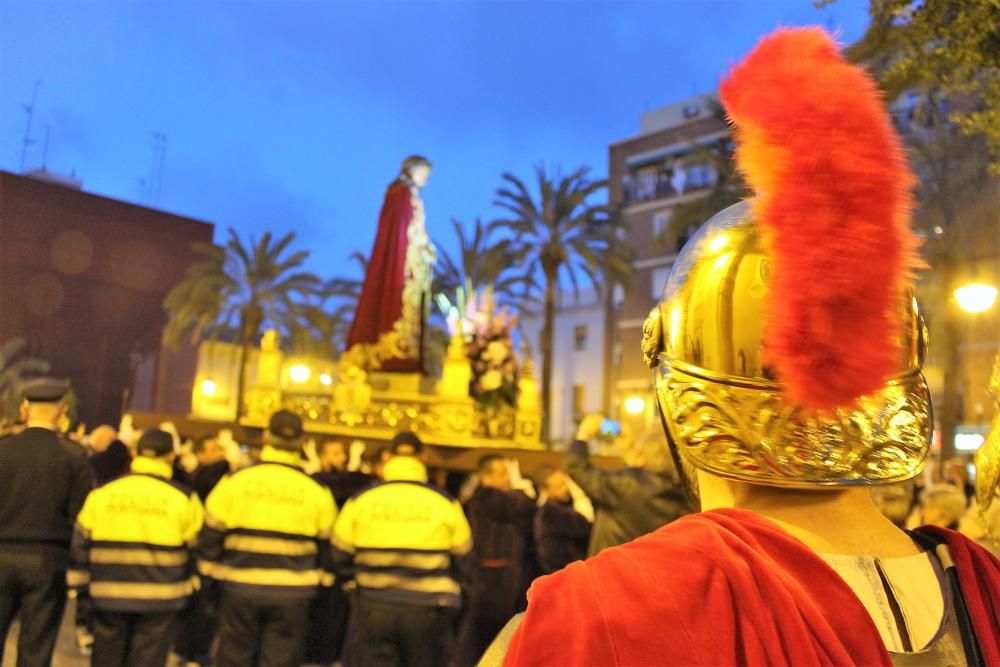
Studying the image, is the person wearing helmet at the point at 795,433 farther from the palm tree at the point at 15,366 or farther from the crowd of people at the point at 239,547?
the palm tree at the point at 15,366

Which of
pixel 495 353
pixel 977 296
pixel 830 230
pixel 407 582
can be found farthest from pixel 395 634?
pixel 495 353

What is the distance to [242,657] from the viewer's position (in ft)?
18.2

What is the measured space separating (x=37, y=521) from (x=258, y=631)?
166 centimetres

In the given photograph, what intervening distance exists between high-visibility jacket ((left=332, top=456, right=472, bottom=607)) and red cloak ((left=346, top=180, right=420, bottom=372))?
8283 mm

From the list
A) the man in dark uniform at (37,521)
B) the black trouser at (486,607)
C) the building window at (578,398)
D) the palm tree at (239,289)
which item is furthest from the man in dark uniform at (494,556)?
the building window at (578,398)

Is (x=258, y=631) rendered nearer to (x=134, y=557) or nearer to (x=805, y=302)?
(x=134, y=557)

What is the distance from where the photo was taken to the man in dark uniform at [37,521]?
5336 millimetres

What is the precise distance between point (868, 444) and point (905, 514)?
175 inches

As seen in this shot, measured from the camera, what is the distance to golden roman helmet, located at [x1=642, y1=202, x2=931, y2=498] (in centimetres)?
144

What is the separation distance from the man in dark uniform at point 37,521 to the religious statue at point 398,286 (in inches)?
318

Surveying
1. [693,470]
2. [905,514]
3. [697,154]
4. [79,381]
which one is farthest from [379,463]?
[79,381]

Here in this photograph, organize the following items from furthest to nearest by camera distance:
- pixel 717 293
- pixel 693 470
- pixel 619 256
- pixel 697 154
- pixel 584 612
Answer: pixel 619 256
pixel 697 154
pixel 693 470
pixel 717 293
pixel 584 612

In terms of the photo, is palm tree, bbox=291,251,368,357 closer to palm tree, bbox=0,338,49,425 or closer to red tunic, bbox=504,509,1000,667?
palm tree, bbox=0,338,49,425

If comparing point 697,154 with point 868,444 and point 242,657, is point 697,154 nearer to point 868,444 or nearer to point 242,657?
point 242,657
